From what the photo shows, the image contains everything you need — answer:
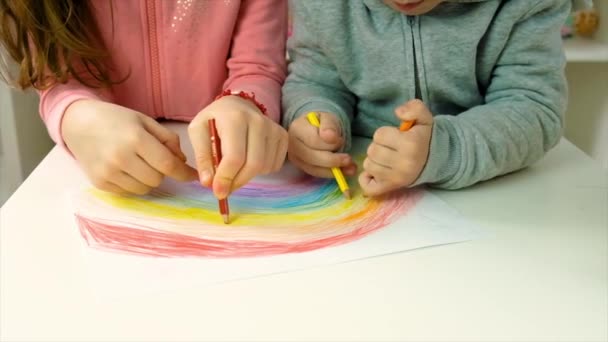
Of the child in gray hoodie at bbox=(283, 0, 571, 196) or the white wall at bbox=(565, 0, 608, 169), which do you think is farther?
the white wall at bbox=(565, 0, 608, 169)

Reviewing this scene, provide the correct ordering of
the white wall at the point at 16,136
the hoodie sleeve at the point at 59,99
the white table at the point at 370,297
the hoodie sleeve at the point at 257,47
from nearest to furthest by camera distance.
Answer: the white table at the point at 370,297
the hoodie sleeve at the point at 59,99
the hoodie sleeve at the point at 257,47
the white wall at the point at 16,136

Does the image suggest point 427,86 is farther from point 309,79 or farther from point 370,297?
point 370,297

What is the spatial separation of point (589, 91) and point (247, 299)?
96 centimetres

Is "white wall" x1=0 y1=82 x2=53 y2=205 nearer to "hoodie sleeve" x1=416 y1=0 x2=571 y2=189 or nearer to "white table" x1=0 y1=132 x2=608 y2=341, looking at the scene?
"white table" x1=0 y1=132 x2=608 y2=341

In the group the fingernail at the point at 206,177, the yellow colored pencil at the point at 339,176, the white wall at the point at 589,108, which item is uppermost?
the fingernail at the point at 206,177

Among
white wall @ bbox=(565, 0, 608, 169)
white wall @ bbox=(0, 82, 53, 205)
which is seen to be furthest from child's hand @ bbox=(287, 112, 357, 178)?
white wall @ bbox=(565, 0, 608, 169)

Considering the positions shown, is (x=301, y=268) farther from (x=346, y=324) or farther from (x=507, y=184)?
(x=507, y=184)

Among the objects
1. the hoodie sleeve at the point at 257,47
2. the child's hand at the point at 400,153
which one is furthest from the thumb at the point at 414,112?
the hoodie sleeve at the point at 257,47

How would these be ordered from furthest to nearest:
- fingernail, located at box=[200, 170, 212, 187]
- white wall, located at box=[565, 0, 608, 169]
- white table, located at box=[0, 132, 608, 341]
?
white wall, located at box=[565, 0, 608, 169] → fingernail, located at box=[200, 170, 212, 187] → white table, located at box=[0, 132, 608, 341]

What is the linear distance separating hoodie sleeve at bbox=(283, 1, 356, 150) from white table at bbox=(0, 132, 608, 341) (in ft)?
0.71

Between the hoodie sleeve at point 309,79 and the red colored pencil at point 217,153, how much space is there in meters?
0.14

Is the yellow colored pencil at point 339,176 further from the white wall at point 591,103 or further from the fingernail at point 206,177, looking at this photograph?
the white wall at point 591,103

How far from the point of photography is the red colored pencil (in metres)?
0.51

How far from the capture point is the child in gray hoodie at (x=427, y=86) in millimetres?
554
